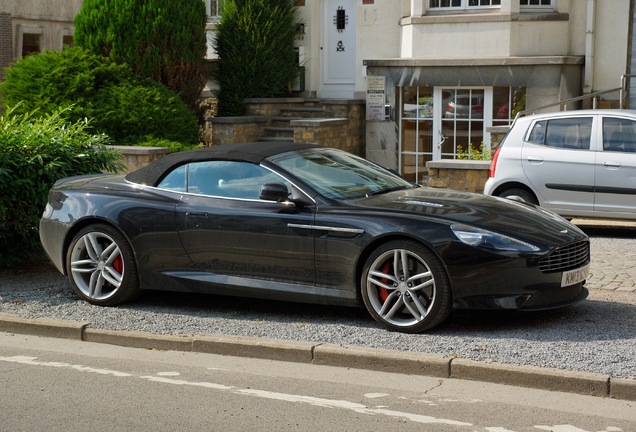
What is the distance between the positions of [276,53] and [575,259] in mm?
14258

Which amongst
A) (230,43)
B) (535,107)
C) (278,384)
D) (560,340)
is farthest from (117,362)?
(230,43)

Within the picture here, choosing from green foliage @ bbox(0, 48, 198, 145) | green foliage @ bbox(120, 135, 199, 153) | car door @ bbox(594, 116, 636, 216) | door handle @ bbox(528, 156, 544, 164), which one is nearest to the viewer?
car door @ bbox(594, 116, 636, 216)

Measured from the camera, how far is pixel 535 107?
18.7 meters

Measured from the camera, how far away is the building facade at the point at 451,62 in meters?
18.6

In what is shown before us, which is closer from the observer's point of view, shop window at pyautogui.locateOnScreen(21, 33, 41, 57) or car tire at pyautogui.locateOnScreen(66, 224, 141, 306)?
car tire at pyautogui.locateOnScreen(66, 224, 141, 306)

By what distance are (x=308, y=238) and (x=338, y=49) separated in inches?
570

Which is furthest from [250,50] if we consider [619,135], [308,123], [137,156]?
[619,135]

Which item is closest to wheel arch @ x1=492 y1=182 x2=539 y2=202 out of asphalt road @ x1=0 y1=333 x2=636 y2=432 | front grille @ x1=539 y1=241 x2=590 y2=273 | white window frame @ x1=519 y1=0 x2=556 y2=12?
front grille @ x1=539 y1=241 x2=590 y2=273

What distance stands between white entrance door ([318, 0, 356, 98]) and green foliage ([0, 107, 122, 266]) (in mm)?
11410

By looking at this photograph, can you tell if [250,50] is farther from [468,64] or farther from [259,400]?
[259,400]

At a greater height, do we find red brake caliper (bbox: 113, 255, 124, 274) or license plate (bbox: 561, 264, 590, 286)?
license plate (bbox: 561, 264, 590, 286)

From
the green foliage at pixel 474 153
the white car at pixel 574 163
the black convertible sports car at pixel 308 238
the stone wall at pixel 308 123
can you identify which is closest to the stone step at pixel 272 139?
the stone wall at pixel 308 123

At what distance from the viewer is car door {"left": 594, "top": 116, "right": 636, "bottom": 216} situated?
512 inches

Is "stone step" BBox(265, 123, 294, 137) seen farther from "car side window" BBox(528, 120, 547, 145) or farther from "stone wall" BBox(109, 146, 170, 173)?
"car side window" BBox(528, 120, 547, 145)
